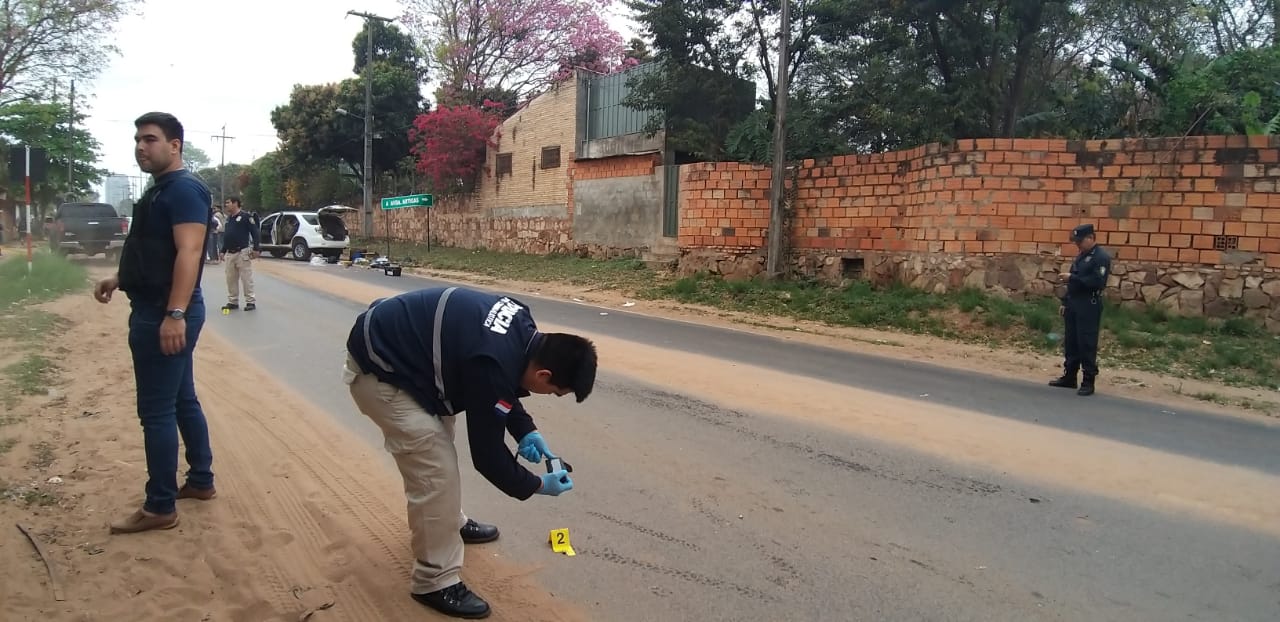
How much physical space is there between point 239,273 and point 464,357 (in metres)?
10.0

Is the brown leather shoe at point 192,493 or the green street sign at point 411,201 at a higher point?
the green street sign at point 411,201

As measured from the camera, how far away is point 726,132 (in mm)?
18547

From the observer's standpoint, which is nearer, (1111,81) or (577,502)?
(577,502)

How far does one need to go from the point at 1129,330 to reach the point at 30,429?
1115 centimetres

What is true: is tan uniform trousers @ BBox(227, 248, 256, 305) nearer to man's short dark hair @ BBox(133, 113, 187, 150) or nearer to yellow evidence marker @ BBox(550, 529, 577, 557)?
man's short dark hair @ BBox(133, 113, 187, 150)

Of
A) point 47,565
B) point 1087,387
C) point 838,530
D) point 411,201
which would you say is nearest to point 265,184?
point 411,201

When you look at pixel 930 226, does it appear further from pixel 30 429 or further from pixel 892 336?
pixel 30 429

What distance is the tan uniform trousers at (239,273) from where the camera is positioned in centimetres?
1122

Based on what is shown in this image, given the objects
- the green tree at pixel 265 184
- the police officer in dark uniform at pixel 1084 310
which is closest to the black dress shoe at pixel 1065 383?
the police officer in dark uniform at pixel 1084 310

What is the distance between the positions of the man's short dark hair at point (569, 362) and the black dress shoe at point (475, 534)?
1.29 meters

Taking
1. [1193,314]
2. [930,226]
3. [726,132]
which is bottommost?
[1193,314]

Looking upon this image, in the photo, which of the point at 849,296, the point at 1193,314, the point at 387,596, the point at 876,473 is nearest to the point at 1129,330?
the point at 1193,314

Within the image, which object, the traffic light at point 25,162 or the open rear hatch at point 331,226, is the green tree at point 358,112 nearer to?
the open rear hatch at point 331,226

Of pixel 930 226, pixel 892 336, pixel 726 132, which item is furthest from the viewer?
pixel 726 132
